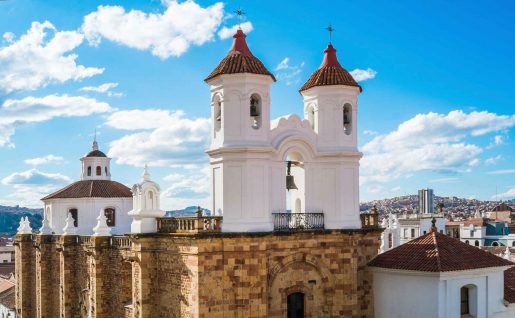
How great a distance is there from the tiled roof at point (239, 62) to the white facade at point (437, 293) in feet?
33.0

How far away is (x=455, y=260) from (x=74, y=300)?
21.1 metres

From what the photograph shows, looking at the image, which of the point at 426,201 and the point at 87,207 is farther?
the point at 426,201

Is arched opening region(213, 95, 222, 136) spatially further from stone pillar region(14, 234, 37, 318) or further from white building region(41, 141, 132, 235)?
stone pillar region(14, 234, 37, 318)

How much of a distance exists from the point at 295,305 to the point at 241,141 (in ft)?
23.5

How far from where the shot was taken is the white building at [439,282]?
77.7 feet

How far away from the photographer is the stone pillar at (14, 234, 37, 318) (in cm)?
4116

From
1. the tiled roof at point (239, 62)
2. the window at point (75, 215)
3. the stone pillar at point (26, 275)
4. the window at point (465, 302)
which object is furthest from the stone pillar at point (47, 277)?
the window at point (465, 302)

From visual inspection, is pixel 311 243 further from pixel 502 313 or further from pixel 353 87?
pixel 502 313

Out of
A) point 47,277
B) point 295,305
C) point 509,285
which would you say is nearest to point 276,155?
point 295,305

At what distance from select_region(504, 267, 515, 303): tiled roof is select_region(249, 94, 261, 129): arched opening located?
1336 cm

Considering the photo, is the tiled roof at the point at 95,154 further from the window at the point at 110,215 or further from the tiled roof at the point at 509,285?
the tiled roof at the point at 509,285

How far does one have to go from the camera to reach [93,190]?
38.7m

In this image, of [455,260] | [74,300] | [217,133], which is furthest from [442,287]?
[74,300]

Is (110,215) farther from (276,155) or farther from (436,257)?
(436,257)
